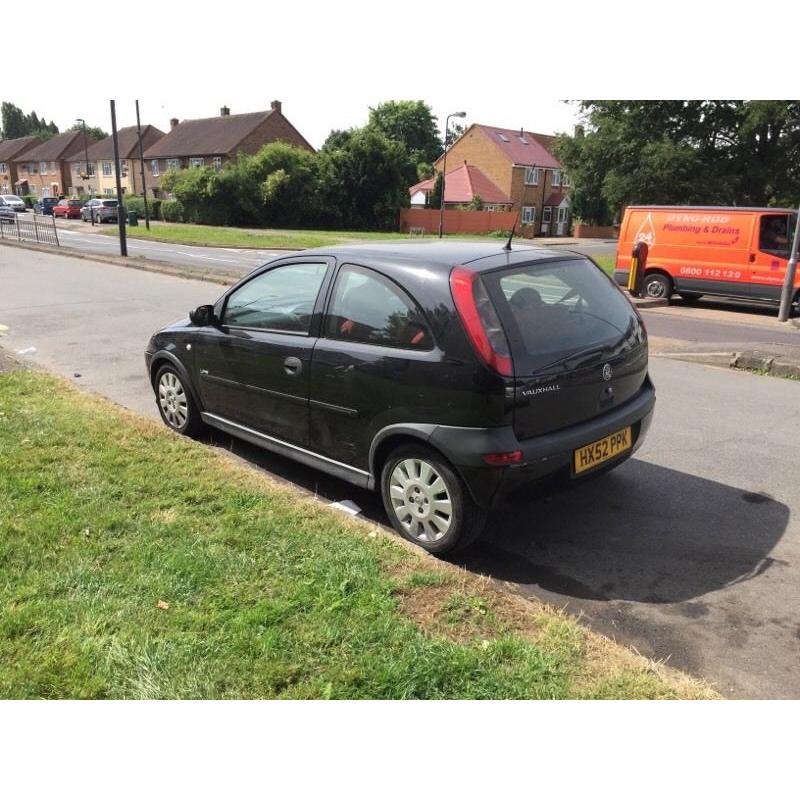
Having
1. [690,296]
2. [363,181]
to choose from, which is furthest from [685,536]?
[363,181]

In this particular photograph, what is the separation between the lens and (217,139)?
5797cm

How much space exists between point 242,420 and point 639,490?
2800 mm

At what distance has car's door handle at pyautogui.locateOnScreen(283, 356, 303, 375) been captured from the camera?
4.27 m

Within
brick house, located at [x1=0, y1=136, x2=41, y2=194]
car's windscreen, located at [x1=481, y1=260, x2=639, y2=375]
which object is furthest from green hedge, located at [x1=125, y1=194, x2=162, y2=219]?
car's windscreen, located at [x1=481, y1=260, x2=639, y2=375]

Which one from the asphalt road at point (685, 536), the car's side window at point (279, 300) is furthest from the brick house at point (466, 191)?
the car's side window at point (279, 300)

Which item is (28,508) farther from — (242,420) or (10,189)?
(10,189)

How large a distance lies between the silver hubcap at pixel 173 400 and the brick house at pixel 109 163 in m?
68.0

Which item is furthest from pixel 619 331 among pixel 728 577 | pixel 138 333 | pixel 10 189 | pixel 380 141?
pixel 10 189

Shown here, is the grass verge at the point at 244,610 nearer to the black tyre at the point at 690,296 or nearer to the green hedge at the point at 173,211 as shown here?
the black tyre at the point at 690,296

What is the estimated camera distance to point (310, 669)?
270 cm

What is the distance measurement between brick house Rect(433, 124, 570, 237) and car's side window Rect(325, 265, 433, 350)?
53933 mm

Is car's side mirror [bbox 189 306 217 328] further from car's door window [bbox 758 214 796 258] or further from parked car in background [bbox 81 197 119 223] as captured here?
parked car in background [bbox 81 197 119 223]

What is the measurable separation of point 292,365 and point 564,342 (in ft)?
5.48

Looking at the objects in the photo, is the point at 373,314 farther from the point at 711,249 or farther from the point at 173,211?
the point at 173,211
